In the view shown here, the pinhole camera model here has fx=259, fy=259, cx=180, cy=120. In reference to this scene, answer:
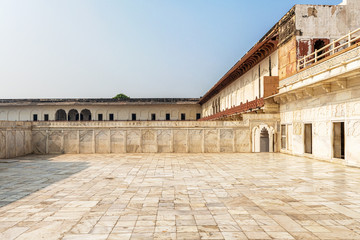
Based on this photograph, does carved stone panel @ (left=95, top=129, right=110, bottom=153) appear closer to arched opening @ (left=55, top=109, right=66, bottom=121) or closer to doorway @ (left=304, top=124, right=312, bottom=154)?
doorway @ (left=304, top=124, right=312, bottom=154)

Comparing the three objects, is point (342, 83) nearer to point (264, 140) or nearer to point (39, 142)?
point (264, 140)

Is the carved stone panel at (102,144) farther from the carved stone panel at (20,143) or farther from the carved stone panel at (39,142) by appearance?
the carved stone panel at (20,143)

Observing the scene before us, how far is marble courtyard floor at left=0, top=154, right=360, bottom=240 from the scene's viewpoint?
134 inches

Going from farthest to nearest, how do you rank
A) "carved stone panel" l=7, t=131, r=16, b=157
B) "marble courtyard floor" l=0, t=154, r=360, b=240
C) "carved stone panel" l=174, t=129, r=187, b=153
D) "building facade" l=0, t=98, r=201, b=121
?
"building facade" l=0, t=98, r=201, b=121 < "carved stone panel" l=174, t=129, r=187, b=153 < "carved stone panel" l=7, t=131, r=16, b=157 < "marble courtyard floor" l=0, t=154, r=360, b=240

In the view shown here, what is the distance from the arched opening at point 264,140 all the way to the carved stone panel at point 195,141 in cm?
329

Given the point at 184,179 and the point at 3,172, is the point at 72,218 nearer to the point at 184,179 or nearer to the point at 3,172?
the point at 184,179

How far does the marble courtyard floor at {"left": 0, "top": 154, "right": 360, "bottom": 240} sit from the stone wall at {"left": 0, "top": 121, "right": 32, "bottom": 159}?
577 cm

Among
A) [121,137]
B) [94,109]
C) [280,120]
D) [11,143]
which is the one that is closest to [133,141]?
[121,137]

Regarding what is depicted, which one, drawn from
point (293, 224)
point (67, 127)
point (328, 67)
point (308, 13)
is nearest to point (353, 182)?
point (293, 224)

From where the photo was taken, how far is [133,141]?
14.5 meters

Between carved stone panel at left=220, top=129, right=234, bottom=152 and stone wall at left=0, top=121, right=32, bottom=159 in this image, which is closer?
stone wall at left=0, top=121, right=32, bottom=159

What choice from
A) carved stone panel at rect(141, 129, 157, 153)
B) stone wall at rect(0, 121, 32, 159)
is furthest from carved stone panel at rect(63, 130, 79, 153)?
carved stone panel at rect(141, 129, 157, 153)

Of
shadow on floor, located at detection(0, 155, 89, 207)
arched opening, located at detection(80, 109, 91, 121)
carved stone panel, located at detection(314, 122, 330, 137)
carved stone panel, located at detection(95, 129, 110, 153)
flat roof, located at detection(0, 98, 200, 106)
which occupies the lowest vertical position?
shadow on floor, located at detection(0, 155, 89, 207)

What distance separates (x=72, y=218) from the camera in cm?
393
